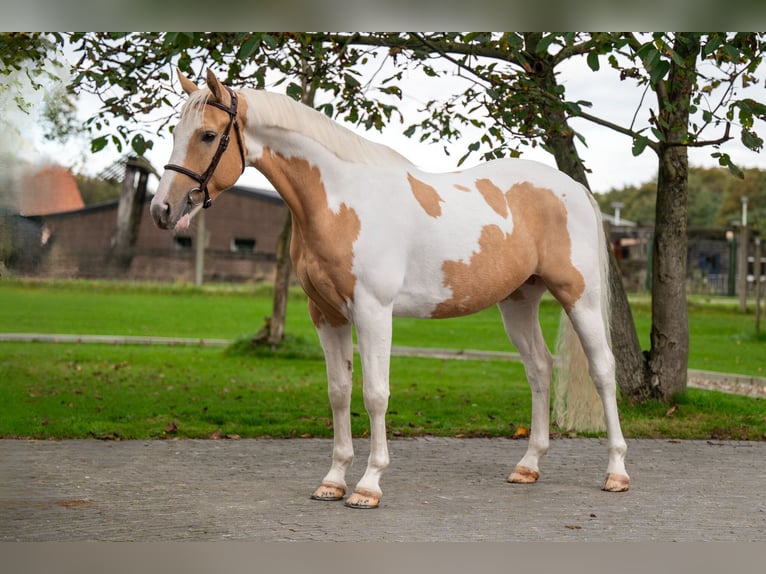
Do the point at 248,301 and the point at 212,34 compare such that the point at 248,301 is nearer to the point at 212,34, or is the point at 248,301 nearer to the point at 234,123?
the point at 212,34

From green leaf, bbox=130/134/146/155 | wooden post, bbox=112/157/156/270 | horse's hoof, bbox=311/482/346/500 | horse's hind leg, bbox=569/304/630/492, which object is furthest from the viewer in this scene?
wooden post, bbox=112/157/156/270

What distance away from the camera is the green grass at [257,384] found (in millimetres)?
7402

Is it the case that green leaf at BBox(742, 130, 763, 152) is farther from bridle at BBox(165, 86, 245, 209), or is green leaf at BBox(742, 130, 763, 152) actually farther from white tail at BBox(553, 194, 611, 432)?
bridle at BBox(165, 86, 245, 209)

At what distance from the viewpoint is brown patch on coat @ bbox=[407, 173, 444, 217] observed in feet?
16.2

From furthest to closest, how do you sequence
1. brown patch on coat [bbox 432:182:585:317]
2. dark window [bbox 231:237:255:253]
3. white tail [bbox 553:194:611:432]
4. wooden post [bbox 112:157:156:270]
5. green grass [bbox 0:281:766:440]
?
dark window [bbox 231:237:255:253]
wooden post [bbox 112:157:156:270]
green grass [bbox 0:281:766:440]
white tail [bbox 553:194:611:432]
brown patch on coat [bbox 432:182:585:317]

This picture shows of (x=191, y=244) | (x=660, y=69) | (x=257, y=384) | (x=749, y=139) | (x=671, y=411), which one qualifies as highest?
(x=660, y=69)

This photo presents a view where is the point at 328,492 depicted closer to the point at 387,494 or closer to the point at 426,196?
the point at 387,494

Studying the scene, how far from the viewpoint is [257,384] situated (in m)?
9.89

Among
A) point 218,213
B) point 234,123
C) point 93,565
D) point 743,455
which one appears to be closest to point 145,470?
point 93,565

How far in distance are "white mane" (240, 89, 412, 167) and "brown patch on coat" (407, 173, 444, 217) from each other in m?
0.18

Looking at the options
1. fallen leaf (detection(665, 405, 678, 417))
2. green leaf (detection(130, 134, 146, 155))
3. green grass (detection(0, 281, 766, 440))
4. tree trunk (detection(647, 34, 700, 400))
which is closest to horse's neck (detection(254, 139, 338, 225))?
green leaf (detection(130, 134, 146, 155))

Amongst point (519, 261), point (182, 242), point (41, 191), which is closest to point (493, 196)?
point (519, 261)

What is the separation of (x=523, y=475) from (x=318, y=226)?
204 cm

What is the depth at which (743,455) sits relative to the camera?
6.56m
